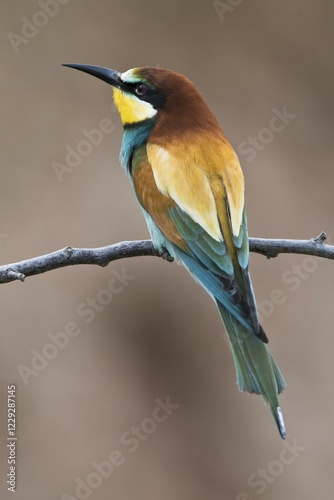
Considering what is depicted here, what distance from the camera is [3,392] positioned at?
3617mm

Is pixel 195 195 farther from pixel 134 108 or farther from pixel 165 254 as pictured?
pixel 134 108

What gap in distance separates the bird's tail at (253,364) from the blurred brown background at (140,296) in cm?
172

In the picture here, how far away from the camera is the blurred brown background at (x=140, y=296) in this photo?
372 centimetres

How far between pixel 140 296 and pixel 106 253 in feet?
5.94

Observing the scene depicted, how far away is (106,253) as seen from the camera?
2.12m

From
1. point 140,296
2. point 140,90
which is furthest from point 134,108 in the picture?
point 140,296

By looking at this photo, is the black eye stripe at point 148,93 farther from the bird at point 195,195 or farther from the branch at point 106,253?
the branch at point 106,253

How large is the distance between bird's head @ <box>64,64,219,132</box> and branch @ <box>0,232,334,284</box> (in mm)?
395

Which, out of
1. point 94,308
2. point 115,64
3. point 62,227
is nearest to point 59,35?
point 115,64

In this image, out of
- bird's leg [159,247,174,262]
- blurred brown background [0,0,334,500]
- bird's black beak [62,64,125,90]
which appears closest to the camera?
bird's leg [159,247,174,262]

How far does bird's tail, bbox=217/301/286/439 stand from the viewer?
2.02m

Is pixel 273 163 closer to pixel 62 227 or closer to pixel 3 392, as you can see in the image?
pixel 62 227

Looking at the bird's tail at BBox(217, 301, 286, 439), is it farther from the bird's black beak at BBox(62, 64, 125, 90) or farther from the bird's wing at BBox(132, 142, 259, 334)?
the bird's black beak at BBox(62, 64, 125, 90)

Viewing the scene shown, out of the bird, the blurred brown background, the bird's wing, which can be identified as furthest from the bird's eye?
the blurred brown background
